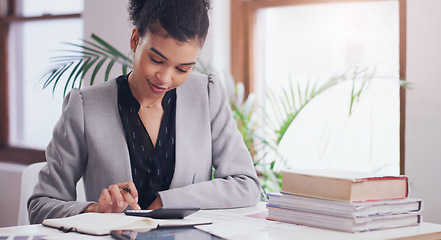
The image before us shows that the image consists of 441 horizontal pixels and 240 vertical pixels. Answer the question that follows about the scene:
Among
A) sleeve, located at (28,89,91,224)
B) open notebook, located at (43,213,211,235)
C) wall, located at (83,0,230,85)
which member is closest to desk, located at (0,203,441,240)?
open notebook, located at (43,213,211,235)

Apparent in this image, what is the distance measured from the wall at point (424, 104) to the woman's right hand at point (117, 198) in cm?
148

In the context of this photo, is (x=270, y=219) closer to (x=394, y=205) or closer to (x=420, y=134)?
(x=394, y=205)

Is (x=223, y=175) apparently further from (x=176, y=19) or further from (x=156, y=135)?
(x=176, y=19)

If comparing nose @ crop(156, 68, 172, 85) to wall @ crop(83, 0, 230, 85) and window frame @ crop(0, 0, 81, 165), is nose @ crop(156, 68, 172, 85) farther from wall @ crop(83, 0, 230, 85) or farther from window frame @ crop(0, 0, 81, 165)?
window frame @ crop(0, 0, 81, 165)

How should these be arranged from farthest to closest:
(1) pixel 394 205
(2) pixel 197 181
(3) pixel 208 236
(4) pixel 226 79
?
(4) pixel 226 79, (2) pixel 197 181, (1) pixel 394 205, (3) pixel 208 236

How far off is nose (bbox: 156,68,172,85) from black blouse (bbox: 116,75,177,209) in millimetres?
239

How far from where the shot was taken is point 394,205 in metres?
1.38

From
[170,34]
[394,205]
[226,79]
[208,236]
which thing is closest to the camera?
[208,236]

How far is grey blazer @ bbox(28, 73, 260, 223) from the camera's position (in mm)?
1785

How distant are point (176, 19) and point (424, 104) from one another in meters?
1.34

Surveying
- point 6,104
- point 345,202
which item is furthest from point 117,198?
point 6,104

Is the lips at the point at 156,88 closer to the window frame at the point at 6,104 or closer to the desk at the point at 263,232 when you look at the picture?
the desk at the point at 263,232

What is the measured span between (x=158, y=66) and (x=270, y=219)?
53 centimetres

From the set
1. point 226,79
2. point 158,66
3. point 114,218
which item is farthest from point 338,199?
point 226,79
